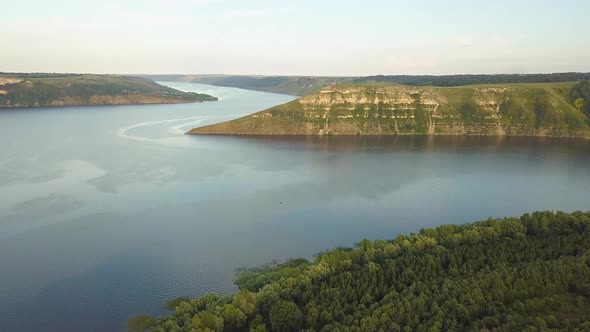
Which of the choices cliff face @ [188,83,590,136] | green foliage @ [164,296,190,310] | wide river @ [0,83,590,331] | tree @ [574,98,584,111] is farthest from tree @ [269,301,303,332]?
tree @ [574,98,584,111]

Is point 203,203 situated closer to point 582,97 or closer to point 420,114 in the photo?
point 420,114

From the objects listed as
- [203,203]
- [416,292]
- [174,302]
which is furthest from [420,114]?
[174,302]

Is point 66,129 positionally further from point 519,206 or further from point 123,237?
point 519,206

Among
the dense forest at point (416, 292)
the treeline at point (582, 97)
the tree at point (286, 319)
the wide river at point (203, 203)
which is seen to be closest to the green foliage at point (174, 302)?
the dense forest at point (416, 292)

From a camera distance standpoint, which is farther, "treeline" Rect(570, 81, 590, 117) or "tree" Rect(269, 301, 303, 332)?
"treeline" Rect(570, 81, 590, 117)

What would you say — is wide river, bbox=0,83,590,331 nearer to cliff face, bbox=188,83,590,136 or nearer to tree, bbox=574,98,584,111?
cliff face, bbox=188,83,590,136

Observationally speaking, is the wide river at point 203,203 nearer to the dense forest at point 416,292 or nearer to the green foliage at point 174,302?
the green foliage at point 174,302
